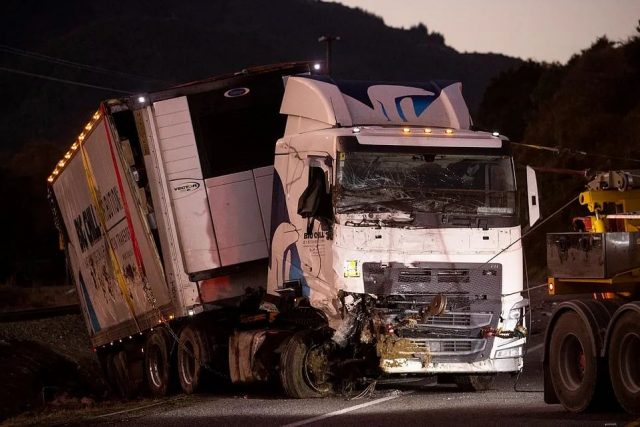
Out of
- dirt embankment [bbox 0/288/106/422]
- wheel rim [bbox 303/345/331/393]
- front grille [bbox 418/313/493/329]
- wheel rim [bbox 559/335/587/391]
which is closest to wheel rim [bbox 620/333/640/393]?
wheel rim [bbox 559/335/587/391]

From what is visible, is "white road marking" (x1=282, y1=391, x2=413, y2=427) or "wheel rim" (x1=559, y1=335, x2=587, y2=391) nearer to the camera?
"wheel rim" (x1=559, y1=335, x2=587, y2=391)

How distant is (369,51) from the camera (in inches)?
5935

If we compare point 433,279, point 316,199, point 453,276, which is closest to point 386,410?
point 433,279

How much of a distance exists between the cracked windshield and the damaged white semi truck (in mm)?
16

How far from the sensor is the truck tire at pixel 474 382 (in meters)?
15.2

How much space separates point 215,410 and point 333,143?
10.7 ft

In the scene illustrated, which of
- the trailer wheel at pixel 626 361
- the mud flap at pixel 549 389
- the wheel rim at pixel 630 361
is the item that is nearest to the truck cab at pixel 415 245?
the mud flap at pixel 549 389

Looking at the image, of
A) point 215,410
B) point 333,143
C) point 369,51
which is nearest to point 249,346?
point 215,410

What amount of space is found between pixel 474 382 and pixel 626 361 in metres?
4.87

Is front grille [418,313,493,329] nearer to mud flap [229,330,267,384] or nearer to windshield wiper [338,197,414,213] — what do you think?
windshield wiper [338,197,414,213]

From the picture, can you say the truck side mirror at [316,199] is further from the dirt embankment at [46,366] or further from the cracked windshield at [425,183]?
the dirt embankment at [46,366]

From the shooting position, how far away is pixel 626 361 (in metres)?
10.5

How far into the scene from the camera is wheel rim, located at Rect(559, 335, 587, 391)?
11602 mm

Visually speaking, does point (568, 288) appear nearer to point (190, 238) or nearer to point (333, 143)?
point (333, 143)
